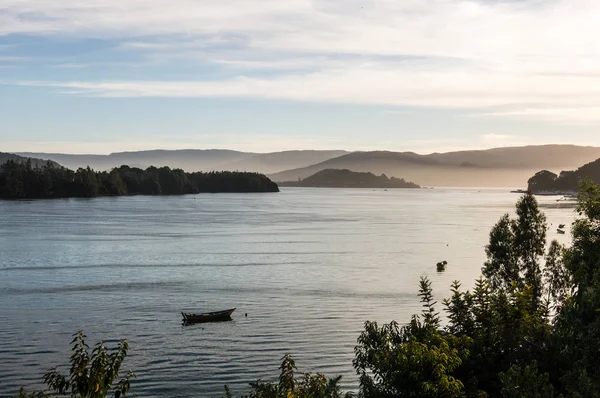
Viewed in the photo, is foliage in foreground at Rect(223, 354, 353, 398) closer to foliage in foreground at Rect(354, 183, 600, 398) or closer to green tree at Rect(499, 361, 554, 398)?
foliage in foreground at Rect(354, 183, 600, 398)

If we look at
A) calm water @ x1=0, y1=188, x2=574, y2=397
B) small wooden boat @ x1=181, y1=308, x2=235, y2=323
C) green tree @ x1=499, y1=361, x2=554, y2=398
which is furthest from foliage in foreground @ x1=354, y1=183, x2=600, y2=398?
small wooden boat @ x1=181, y1=308, x2=235, y2=323

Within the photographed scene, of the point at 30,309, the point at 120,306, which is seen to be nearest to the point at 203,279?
the point at 120,306

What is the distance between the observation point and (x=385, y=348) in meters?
25.8

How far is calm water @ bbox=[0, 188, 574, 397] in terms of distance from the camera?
49.1m

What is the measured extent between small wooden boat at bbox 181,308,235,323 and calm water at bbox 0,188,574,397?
1.46 m

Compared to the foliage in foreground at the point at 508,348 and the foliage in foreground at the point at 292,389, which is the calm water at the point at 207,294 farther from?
the foliage in foreground at the point at 292,389

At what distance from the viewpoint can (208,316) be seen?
204ft

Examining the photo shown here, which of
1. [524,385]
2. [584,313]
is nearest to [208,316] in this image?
[584,313]

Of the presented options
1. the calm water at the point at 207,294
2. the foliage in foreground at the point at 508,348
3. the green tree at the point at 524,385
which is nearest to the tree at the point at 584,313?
the foliage in foreground at the point at 508,348

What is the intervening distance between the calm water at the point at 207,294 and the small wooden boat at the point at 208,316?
146 cm

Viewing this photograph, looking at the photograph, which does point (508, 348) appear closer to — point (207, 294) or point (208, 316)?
point (208, 316)

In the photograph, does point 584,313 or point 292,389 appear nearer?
point 292,389

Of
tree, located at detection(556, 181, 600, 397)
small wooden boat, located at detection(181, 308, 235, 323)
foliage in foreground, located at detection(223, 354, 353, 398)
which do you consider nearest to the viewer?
foliage in foreground, located at detection(223, 354, 353, 398)

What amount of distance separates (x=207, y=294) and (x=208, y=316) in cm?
1491
